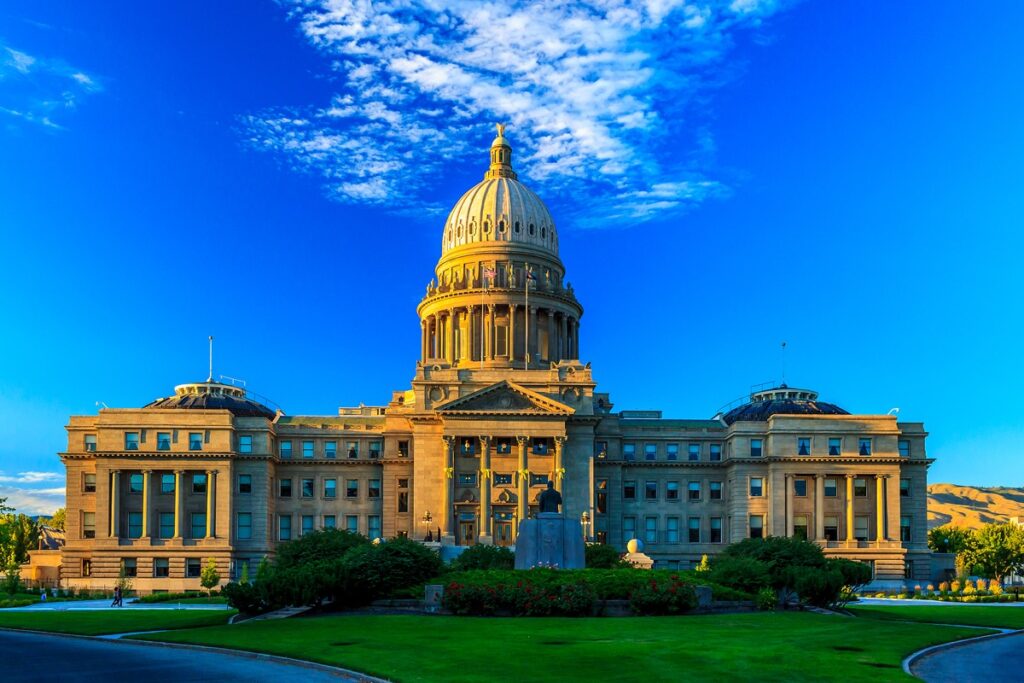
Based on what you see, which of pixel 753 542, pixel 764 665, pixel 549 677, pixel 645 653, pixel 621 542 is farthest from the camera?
pixel 621 542

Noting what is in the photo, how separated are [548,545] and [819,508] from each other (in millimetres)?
53784

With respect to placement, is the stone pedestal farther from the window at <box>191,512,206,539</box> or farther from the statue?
the window at <box>191,512,206,539</box>

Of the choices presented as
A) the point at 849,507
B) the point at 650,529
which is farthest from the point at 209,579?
the point at 849,507

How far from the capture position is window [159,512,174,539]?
357ft

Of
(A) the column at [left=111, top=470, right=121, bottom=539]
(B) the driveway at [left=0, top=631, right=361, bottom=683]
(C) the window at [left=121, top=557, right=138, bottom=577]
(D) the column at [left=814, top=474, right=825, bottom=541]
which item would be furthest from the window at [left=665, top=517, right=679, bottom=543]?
(B) the driveway at [left=0, top=631, right=361, bottom=683]

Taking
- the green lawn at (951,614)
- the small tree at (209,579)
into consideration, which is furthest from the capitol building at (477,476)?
the green lawn at (951,614)

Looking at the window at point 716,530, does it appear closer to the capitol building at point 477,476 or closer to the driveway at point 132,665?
the capitol building at point 477,476

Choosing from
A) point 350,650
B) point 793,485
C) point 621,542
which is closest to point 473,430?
point 621,542

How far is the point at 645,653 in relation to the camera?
127ft

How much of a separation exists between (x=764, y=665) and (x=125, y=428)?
84957mm

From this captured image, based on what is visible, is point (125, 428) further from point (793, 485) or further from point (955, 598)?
point (955, 598)

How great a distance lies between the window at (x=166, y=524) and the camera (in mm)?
108938

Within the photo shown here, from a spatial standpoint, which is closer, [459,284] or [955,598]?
[955,598]

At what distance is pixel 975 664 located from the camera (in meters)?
40.2
